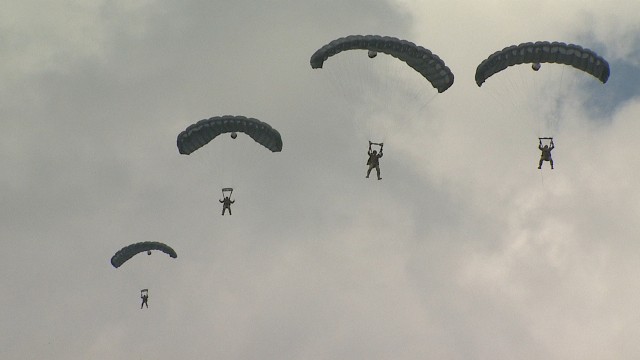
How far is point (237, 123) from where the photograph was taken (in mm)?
41156

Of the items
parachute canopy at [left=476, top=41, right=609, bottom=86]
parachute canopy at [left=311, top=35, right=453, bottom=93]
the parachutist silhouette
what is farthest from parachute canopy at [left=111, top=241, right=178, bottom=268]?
parachute canopy at [left=476, top=41, right=609, bottom=86]

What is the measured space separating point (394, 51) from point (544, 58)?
6287 mm

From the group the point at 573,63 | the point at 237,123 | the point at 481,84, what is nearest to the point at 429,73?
the point at 481,84

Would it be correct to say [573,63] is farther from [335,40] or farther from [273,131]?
[273,131]

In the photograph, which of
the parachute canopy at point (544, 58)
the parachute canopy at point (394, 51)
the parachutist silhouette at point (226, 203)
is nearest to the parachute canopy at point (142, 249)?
the parachutist silhouette at point (226, 203)

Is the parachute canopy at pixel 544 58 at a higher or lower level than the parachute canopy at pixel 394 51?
lower

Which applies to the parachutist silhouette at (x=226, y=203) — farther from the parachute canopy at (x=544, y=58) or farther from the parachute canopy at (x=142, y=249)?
the parachute canopy at (x=544, y=58)

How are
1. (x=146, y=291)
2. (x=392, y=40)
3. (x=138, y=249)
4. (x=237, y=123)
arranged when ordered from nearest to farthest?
1. (x=392, y=40)
2. (x=237, y=123)
3. (x=138, y=249)
4. (x=146, y=291)

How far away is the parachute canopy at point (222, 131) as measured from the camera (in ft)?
135

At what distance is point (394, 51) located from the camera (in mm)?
36875

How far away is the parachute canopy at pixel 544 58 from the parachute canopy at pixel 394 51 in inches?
73.1

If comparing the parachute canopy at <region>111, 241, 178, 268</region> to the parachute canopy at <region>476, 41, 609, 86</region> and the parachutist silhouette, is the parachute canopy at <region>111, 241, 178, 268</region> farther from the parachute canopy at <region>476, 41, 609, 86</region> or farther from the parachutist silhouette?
the parachute canopy at <region>476, 41, 609, 86</region>

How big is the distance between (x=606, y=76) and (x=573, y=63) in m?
1.84

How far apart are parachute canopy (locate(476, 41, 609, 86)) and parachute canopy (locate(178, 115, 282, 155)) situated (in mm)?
10446
